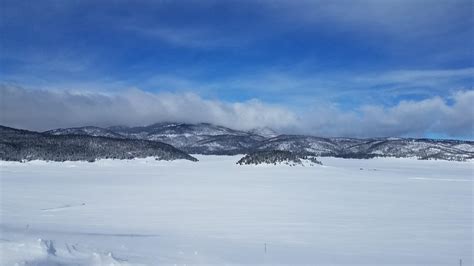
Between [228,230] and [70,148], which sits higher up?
[70,148]

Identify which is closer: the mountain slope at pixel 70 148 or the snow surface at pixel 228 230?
the snow surface at pixel 228 230

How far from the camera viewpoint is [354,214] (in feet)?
88.0

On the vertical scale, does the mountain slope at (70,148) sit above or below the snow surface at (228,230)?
above

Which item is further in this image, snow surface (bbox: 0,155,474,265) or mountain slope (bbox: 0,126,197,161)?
mountain slope (bbox: 0,126,197,161)

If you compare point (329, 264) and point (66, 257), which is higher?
point (66, 257)

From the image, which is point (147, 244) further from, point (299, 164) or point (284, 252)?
point (299, 164)

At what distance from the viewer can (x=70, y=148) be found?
12112 centimetres

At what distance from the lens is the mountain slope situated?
10531cm

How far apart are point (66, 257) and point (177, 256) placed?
3.90 meters

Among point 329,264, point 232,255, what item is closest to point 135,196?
point 232,255

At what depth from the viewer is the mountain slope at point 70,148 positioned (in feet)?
346

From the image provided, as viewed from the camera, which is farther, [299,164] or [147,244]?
[299,164]

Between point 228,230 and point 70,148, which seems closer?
point 228,230

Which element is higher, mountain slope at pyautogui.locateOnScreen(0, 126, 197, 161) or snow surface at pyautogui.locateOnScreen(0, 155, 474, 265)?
mountain slope at pyautogui.locateOnScreen(0, 126, 197, 161)
